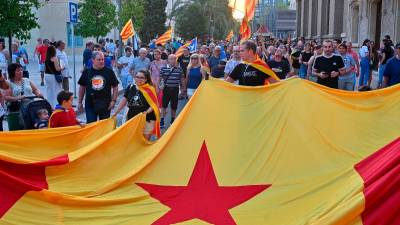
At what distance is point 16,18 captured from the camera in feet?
42.0

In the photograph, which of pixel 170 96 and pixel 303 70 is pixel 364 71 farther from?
pixel 170 96

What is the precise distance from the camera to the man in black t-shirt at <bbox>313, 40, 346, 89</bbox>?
37.6 feet

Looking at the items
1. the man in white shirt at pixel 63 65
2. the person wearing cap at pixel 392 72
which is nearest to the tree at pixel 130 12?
the man in white shirt at pixel 63 65

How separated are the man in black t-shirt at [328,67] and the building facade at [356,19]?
46.0ft

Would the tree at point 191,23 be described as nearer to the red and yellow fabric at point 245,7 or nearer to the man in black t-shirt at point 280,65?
the red and yellow fabric at point 245,7

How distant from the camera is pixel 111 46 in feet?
105

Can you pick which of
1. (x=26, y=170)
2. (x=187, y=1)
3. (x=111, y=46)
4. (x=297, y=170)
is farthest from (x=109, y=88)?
(x=187, y=1)

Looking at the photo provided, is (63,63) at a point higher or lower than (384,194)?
higher

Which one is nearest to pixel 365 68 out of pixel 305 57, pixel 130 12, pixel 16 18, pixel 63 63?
pixel 305 57

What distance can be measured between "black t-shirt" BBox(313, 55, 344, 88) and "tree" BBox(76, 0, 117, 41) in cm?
1576

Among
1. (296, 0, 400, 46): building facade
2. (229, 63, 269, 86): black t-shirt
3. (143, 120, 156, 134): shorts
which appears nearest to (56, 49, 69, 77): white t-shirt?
(143, 120, 156, 134): shorts

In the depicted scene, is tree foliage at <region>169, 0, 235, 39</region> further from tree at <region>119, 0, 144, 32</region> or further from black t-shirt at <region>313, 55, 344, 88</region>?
black t-shirt at <region>313, 55, 344, 88</region>

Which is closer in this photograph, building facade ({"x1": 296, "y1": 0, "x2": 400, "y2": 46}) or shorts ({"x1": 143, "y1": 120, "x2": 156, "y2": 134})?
shorts ({"x1": 143, "y1": 120, "x2": 156, "y2": 134})

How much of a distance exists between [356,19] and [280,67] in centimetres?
2191
